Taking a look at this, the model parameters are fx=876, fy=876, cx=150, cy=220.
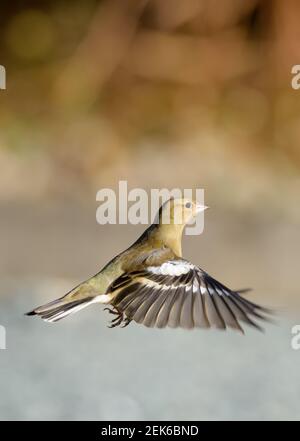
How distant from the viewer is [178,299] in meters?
1.51

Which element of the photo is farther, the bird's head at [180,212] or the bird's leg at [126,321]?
the bird's head at [180,212]

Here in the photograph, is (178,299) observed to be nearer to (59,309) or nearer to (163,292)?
(163,292)

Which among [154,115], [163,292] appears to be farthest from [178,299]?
[154,115]

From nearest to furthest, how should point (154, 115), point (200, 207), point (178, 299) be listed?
point (178, 299)
point (200, 207)
point (154, 115)

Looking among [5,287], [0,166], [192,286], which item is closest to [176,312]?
[192,286]

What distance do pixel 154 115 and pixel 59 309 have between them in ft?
7.89

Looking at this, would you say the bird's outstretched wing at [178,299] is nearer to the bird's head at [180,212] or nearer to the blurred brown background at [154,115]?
the bird's head at [180,212]

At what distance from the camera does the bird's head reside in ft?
5.76

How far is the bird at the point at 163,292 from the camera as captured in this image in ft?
4.72

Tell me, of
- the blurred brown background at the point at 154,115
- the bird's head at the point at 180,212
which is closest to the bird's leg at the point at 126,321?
the bird's head at the point at 180,212

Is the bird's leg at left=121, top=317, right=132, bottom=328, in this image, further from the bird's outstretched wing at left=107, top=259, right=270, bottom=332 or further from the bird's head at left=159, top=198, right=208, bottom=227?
the bird's head at left=159, top=198, right=208, bottom=227

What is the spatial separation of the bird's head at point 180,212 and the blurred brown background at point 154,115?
1.54m

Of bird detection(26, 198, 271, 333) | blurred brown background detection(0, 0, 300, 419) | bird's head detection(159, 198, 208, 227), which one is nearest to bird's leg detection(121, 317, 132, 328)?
bird detection(26, 198, 271, 333)

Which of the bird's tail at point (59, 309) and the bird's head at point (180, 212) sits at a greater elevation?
the bird's head at point (180, 212)
